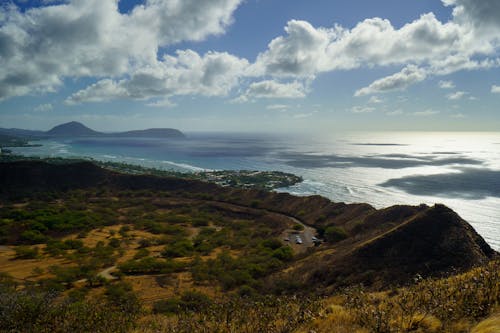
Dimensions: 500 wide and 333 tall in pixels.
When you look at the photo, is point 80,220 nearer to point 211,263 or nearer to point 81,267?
point 81,267

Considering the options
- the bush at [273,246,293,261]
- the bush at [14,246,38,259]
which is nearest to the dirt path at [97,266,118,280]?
the bush at [14,246,38,259]

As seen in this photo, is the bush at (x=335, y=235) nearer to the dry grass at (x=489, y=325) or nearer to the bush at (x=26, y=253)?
the dry grass at (x=489, y=325)

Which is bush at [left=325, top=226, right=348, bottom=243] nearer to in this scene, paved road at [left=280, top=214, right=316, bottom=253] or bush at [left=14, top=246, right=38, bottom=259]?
paved road at [left=280, top=214, right=316, bottom=253]

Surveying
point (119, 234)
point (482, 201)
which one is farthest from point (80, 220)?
point (482, 201)

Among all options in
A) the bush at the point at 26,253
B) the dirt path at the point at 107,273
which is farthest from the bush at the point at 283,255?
the bush at the point at 26,253

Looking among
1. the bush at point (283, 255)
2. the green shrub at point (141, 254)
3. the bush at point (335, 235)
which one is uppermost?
the bush at point (335, 235)

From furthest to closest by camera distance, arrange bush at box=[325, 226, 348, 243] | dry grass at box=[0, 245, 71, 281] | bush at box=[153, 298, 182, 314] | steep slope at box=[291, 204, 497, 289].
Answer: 1. bush at box=[325, 226, 348, 243]
2. dry grass at box=[0, 245, 71, 281]
3. steep slope at box=[291, 204, 497, 289]
4. bush at box=[153, 298, 182, 314]

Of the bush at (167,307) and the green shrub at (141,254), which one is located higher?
the bush at (167,307)

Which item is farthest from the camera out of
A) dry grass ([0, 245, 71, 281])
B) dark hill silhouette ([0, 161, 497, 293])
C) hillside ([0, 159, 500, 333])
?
dry grass ([0, 245, 71, 281])
